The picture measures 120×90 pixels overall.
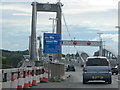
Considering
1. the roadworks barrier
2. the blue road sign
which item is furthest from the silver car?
the blue road sign

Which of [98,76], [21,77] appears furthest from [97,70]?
[21,77]

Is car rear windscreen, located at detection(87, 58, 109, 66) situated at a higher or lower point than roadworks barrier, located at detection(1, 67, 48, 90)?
higher

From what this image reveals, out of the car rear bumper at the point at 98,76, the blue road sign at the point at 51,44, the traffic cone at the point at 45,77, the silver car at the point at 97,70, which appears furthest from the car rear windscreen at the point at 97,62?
the blue road sign at the point at 51,44

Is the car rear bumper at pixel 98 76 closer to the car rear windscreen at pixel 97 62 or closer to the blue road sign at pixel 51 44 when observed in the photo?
the car rear windscreen at pixel 97 62

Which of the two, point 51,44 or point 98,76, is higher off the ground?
point 51,44

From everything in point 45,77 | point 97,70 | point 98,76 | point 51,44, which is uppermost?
point 51,44

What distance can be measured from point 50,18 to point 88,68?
57.8 metres

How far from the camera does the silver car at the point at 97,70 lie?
2381 cm

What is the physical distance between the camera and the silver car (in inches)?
938

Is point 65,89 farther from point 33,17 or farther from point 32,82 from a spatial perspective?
point 33,17

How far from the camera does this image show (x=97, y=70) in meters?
23.9

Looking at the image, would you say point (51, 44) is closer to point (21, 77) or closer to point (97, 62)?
point (97, 62)

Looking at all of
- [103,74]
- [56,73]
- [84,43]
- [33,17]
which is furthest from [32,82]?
[84,43]

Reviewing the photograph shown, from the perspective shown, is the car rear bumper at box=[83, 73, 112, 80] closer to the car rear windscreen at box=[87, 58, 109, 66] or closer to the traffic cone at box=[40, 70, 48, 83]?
the car rear windscreen at box=[87, 58, 109, 66]
